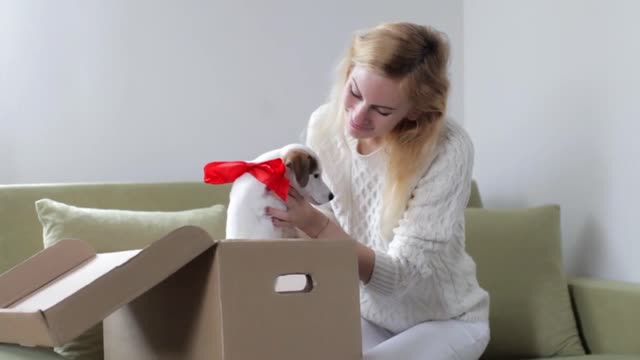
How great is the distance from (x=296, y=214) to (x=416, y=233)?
0.25m

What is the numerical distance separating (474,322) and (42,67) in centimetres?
148

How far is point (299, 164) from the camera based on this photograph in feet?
4.97

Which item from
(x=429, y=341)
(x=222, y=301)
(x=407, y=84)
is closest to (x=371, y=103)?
(x=407, y=84)

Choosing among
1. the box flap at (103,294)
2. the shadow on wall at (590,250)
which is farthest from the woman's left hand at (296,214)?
the shadow on wall at (590,250)

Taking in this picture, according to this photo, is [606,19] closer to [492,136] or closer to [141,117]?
[492,136]

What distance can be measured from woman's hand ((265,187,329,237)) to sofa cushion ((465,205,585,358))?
83cm

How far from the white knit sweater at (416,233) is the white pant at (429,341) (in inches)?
0.9

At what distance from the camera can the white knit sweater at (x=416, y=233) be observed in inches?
62.2

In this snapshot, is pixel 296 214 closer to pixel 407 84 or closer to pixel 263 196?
pixel 263 196

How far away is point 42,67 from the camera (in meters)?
2.47

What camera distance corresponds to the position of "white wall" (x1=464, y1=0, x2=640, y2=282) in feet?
7.02

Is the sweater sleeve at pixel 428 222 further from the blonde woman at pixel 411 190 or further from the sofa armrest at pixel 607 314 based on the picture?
the sofa armrest at pixel 607 314

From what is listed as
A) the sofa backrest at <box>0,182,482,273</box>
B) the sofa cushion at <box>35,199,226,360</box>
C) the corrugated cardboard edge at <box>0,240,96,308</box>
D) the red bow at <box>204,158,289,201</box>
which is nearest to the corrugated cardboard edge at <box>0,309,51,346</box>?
the corrugated cardboard edge at <box>0,240,96,308</box>

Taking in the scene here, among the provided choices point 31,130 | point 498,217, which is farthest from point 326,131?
point 31,130
